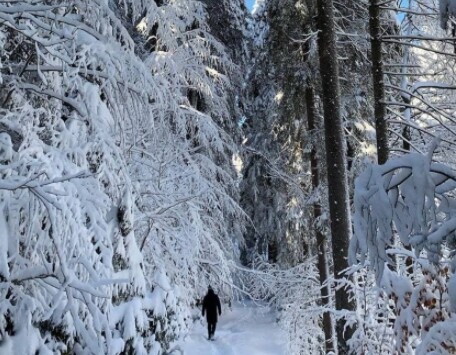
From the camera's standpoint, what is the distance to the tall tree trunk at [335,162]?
6.48 metres

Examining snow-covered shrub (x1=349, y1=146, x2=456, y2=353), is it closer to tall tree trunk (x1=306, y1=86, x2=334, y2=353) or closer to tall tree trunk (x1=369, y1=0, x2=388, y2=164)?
tall tree trunk (x1=369, y1=0, x2=388, y2=164)

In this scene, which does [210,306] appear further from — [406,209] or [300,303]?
[406,209]

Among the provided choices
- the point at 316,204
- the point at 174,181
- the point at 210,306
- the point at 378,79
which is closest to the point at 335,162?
the point at 378,79

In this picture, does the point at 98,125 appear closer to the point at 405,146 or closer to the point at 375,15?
the point at 375,15

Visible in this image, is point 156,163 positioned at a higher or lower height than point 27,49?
lower

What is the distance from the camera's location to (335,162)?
664 centimetres

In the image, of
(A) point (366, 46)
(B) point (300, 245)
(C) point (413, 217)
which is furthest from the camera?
(B) point (300, 245)

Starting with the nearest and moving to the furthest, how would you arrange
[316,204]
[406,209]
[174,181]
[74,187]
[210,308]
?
[406,209] → [74,187] → [174,181] → [316,204] → [210,308]

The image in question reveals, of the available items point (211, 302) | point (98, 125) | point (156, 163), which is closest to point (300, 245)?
point (211, 302)

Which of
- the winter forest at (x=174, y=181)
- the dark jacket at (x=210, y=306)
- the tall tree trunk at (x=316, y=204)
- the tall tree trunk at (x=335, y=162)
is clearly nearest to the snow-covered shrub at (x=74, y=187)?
the winter forest at (x=174, y=181)

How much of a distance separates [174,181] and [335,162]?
12.6 feet

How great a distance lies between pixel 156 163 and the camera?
7688 millimetres

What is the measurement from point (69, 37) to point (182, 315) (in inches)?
164

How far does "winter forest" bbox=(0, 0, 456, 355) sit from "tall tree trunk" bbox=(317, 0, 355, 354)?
2cm
